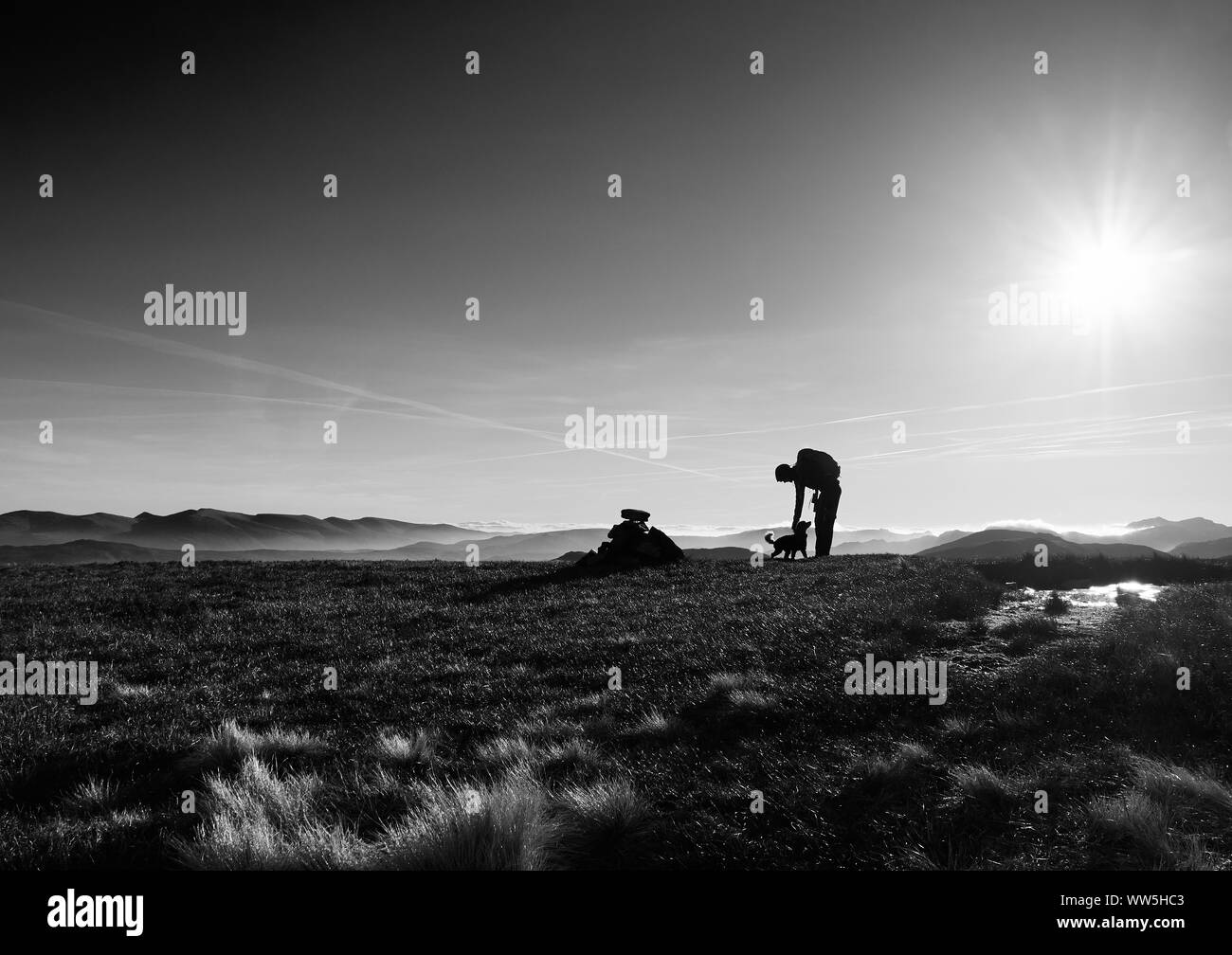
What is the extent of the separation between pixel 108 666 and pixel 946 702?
13.9 meters

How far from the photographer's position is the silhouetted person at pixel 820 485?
31906 mm

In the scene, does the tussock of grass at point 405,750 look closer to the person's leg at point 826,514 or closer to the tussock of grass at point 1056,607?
the tussock of grass at point 1056,607

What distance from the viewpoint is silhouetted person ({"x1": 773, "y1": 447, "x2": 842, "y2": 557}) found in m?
31.9

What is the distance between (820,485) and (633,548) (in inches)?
470

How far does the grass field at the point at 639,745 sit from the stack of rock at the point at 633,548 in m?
11.8

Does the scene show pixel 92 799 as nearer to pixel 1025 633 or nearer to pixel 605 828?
pixel 605 828

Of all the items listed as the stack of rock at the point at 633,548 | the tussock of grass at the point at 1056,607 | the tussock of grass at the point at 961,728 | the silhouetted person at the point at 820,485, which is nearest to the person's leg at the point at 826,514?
the silhouetted person at the point at 820,485

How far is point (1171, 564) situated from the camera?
22625 millimetres

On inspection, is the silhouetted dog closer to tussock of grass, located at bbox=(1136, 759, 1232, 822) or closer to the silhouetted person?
the silhouetted person

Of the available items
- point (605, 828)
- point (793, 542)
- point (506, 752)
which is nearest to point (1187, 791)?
point (605, 828)
